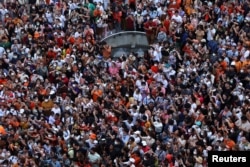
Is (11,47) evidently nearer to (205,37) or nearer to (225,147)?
(205,37)

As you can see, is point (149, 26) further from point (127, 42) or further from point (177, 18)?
point (127, 42)

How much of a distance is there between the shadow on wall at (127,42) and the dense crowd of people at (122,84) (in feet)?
0.90

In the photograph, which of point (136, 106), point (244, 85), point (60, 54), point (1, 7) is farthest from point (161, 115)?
point (1, 7)

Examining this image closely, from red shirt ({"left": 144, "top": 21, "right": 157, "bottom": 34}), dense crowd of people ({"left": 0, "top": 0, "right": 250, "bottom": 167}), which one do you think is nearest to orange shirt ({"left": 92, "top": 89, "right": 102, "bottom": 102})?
dense crowd of people ({"left": 0, "top": 0, "right": 250, "bottom": 167})

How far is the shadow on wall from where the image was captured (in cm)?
3825

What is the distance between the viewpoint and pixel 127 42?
126 feet

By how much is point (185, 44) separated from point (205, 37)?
791 mm

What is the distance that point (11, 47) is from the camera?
37.4 m

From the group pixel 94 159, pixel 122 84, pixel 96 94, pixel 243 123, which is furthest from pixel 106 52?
pixel 243 123

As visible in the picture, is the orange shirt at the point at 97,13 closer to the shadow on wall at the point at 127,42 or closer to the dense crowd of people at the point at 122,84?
the dense crowd of people at the point at 122,84

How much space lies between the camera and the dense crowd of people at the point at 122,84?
32.0 metres

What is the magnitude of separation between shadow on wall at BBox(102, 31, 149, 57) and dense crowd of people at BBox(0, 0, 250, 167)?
10.8 inches

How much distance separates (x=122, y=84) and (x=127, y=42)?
13.3 feet

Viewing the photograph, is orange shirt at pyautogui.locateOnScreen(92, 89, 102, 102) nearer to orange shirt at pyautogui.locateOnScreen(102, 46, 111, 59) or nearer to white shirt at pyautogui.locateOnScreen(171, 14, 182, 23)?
orange shirt at pyautogui.locateOnScreen(102, 46, 111, 59)
